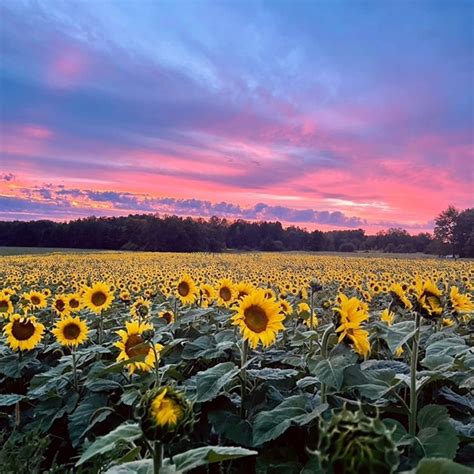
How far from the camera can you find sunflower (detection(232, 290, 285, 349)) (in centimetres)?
338

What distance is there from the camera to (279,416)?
8.00 ft

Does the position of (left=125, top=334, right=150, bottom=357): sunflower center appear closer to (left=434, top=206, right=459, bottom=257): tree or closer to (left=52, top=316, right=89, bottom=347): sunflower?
(left=52, top=316, right=89, bottom=347): sunflower

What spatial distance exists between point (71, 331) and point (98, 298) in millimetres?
997

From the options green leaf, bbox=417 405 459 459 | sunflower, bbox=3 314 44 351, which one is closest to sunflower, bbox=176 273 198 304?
sunflower, bbox=3 314 44 351

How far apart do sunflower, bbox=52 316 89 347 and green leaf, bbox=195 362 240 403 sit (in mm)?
2422

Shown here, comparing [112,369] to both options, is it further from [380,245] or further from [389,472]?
[380,245]

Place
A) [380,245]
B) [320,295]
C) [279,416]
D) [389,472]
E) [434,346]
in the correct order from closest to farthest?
[389,472] → [279,416] → [434,346] → [320,295] → [380,245]

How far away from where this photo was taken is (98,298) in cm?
590

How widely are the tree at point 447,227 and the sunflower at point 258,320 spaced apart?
85076mm

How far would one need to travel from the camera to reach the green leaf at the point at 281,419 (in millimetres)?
2320

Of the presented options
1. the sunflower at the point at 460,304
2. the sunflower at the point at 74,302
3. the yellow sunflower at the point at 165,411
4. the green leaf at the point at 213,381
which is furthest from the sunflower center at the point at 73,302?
the yellow sunflower at the point at 165,411

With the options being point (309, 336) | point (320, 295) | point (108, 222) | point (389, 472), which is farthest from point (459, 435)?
point (108, 222)

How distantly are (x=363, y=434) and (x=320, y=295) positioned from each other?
8311mm

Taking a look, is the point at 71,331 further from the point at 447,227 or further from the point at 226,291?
the point at 447,227
